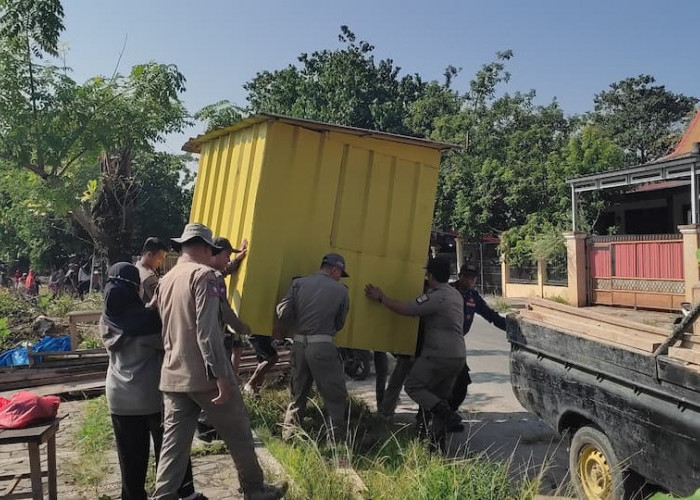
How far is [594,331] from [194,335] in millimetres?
2551

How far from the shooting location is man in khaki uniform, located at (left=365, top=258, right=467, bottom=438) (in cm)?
507

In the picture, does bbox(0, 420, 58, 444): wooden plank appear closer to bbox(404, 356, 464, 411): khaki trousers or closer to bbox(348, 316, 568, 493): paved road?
bbox(404, 356, 464, 411): khaki trousers

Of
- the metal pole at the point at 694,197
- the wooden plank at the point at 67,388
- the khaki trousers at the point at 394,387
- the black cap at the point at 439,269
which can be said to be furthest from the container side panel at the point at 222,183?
the metal pole at the point at 694,197

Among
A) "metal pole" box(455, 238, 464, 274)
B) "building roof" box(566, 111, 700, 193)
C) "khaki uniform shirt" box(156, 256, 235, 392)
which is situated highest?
"building roof" box(566, 111, 700, 193)

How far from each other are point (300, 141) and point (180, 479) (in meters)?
2.72

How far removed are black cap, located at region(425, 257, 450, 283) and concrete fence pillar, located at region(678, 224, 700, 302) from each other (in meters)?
11.1

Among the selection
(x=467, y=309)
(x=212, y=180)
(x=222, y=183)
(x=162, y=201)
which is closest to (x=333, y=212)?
(x=222, y=183)

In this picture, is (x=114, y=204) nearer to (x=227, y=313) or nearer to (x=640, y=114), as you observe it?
(x=227, y=313)

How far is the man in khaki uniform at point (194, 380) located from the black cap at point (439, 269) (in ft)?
7.29

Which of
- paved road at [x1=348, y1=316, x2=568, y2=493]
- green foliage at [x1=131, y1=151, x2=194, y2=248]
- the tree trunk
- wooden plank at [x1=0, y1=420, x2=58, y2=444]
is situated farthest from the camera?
green foliage at [x1=131, y1=151, x2=194, y2=248]

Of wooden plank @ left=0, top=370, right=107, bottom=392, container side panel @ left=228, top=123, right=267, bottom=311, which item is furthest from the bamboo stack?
wooden plank @ left=0, top=370, right=107, bottom=392

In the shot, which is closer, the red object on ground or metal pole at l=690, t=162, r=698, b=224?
the red object on ground

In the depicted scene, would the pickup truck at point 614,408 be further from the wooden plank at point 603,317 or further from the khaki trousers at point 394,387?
the khaki trousers at point 394,387

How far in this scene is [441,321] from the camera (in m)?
5.16
